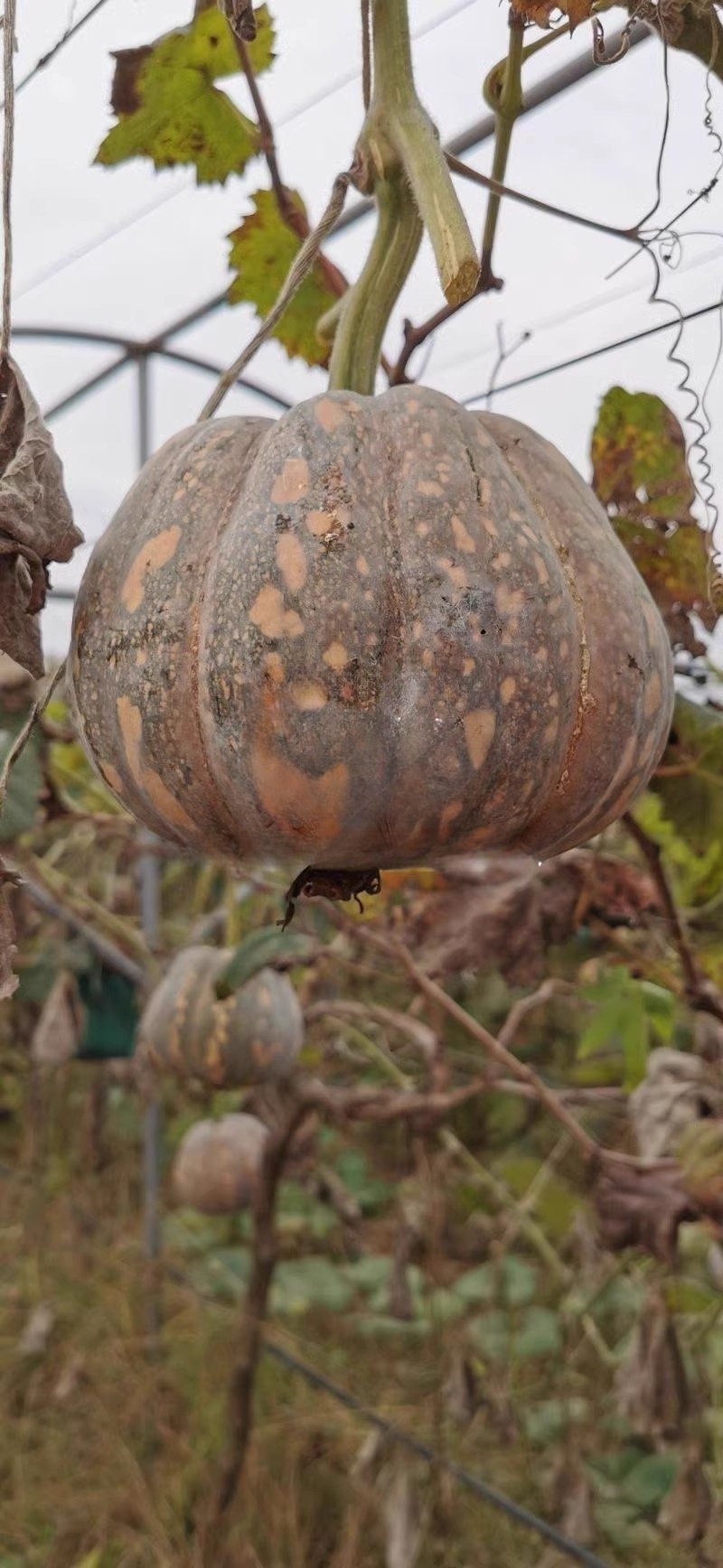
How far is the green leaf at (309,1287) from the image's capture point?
3.25 meters

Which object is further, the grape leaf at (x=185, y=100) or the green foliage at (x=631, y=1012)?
the green foliage at (x=631, y=1012)

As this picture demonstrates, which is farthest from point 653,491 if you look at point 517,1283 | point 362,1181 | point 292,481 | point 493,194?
point 362,1181

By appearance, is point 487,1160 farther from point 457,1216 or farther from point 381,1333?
point 381,1333

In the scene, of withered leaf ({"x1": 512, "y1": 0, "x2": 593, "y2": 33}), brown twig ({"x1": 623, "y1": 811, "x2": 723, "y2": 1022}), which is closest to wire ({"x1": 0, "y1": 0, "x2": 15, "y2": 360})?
withered leaf ({"x1": 512, "y1": 0, "x2": 593, "y2": 33})

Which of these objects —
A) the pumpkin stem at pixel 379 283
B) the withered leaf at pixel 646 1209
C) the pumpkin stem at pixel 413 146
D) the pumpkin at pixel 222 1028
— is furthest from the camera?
the pumpkin at pixel 222 1028

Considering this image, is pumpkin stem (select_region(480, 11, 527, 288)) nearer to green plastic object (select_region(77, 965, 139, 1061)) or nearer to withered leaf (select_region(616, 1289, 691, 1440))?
withered leaf (select_region(616, 1289, 691, 1440))

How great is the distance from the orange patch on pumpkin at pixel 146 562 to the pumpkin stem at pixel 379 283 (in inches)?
5.0

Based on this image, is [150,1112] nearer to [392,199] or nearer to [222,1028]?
[222,1028]

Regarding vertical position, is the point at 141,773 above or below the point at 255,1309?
above

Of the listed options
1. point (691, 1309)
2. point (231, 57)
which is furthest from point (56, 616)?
point (231, 57)

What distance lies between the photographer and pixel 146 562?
27.0 inches

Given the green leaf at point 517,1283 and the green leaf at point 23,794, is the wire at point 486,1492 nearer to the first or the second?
the green leaf at point 517,1283

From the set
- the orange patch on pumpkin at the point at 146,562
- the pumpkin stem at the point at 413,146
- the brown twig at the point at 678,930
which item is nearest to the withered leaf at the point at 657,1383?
the brown twig at the point at 678,930

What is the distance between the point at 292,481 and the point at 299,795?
0.16m
